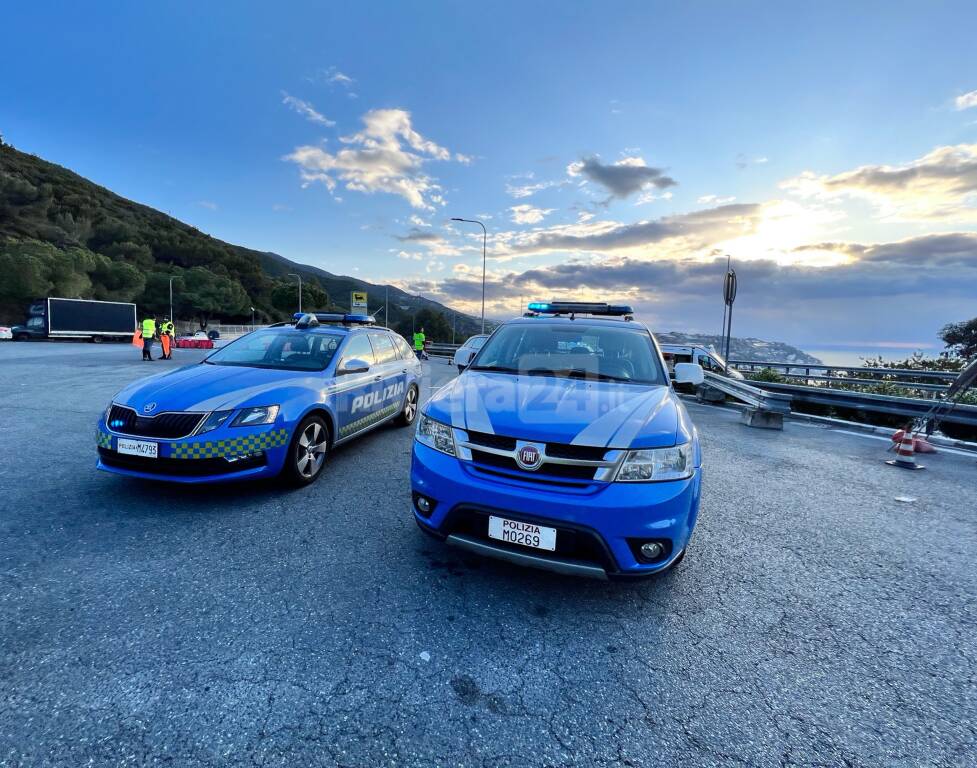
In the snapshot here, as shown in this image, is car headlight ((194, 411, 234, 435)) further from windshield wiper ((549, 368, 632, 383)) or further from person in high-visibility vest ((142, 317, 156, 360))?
person in high-visibility vest ((142, 317, 156, 360))

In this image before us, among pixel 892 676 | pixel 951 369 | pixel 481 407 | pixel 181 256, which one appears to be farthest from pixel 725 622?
pixel 181 256

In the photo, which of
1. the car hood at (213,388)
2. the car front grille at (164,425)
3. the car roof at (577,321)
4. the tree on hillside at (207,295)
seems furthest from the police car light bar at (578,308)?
the tree on hillside at (207,295)

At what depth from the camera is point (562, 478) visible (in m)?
2.41

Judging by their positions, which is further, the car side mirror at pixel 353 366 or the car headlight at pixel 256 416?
the car side mirror at pixel 353 366

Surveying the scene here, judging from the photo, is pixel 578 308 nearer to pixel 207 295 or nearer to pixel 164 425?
pixel 164 425

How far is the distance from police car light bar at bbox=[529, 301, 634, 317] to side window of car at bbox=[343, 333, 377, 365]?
2077mm

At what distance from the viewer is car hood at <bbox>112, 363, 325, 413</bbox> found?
3604mm

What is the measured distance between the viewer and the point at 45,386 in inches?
380

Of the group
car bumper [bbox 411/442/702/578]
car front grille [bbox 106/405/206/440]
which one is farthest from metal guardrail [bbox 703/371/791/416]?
car front grille [bbox 106/405/206/440]

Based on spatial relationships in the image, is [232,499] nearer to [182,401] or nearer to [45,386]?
[182,401]

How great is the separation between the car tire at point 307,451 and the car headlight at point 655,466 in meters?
2.92

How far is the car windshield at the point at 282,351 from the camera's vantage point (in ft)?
15.6

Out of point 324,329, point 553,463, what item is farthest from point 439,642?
point 324,329

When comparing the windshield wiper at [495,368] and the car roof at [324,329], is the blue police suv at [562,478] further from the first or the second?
the car roof at [324,329]
